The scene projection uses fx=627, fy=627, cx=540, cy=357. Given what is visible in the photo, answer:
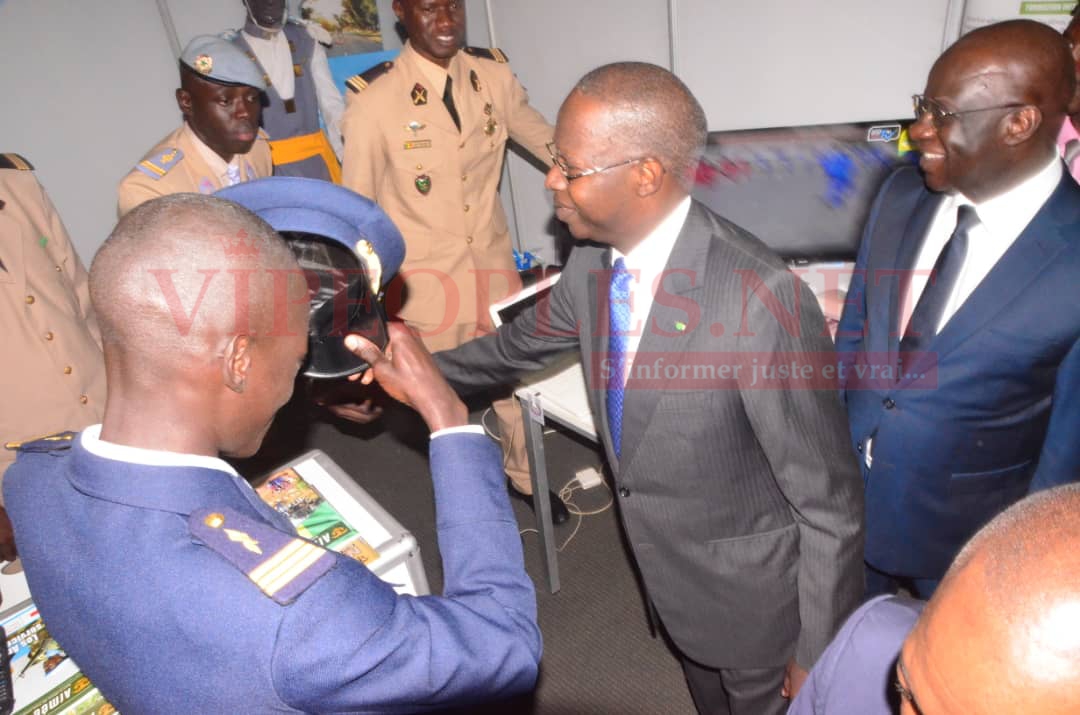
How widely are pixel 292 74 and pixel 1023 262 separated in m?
3.77

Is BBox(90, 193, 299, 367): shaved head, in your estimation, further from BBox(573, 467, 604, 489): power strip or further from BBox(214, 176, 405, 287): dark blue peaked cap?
BBox(573, 467, 604, 489): power strip

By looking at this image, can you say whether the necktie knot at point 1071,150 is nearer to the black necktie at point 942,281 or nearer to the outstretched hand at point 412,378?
the black necktie at point 942,281

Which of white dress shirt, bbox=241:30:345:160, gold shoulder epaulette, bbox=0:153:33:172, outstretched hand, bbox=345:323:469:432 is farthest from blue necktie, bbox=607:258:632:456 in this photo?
white dress shirt, bbox=241:30:345:160

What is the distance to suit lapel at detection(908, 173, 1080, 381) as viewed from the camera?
133cm

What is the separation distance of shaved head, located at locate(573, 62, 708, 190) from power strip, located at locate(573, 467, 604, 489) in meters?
2.15

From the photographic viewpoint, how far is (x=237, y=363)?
90cm

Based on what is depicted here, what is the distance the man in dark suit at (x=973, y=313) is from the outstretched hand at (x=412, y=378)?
1.09 metres

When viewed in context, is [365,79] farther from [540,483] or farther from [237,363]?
[237,363]

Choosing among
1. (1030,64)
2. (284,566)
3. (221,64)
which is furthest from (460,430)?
(221,64)

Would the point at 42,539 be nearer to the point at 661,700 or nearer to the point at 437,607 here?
the point at 437,607

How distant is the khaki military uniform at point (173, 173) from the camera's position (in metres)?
2.40

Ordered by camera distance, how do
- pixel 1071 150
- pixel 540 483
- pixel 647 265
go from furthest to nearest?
pixel 540 483
pixel 1071 150
pixel 647 265

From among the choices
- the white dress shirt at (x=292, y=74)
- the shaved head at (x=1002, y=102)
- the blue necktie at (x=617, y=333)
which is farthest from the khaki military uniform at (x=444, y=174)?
the shaved head at (x=1002, y=102)

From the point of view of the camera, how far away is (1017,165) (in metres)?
1.39
